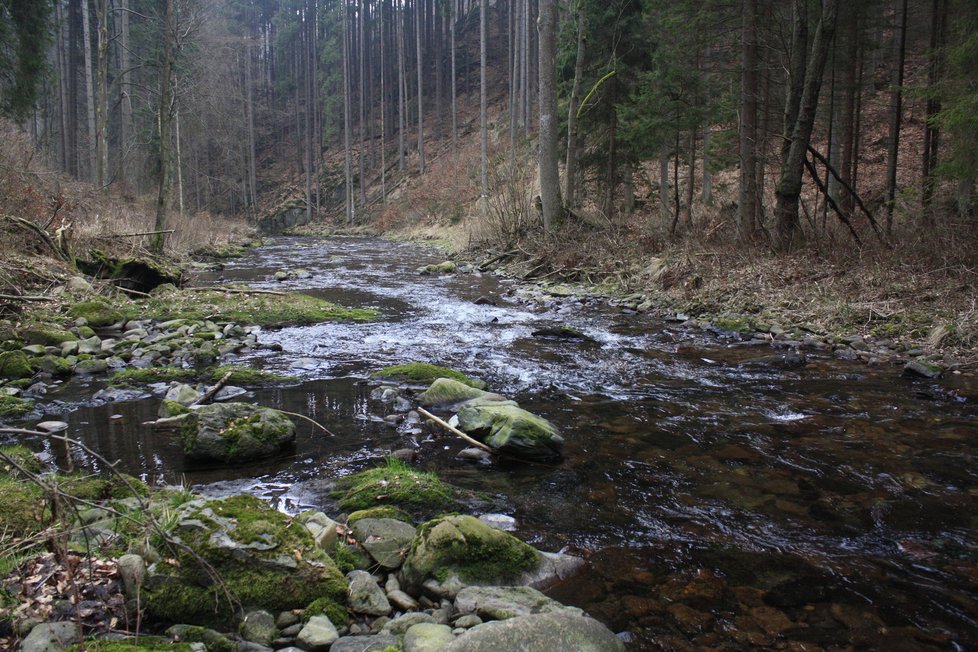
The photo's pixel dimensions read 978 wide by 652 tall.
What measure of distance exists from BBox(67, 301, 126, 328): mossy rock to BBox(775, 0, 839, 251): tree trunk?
1131 centimetres

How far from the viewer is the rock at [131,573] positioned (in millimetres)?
2447

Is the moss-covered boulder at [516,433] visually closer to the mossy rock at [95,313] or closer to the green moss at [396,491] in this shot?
the green moss at [396,491]

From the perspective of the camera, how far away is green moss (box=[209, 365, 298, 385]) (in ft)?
21.7

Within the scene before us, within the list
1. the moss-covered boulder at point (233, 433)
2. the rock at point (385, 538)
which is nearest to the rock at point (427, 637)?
the rock at point (385, 538)

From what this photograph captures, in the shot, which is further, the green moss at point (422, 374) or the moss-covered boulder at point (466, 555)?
the green moss at point (422, 374)

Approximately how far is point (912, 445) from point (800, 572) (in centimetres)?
231

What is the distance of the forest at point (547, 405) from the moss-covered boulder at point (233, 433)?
3 cm

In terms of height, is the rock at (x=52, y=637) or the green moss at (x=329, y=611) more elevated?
the rock at (x=52, y=637)

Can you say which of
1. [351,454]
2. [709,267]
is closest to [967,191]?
[709,267]

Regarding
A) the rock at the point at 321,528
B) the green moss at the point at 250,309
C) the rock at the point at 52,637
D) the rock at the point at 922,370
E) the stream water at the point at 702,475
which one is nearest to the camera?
the rock at the point at 52,637

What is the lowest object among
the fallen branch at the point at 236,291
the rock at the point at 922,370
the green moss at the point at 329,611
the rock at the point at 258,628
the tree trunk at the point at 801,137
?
the green moss at the point at 329,611

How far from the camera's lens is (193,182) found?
5088 cm

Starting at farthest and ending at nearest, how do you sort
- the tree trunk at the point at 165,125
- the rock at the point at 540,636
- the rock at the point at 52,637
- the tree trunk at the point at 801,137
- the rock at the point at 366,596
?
the tree trunk at the point at 165,125, the tree trunk at the point at 801,137, the rock at the point at 366,596, the rock at the point at 540,636, the rock at the point at 52,637

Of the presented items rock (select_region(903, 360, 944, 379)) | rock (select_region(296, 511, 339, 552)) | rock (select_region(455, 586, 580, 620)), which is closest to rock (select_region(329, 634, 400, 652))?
rock (select_region(455, 586, 580, 620))
